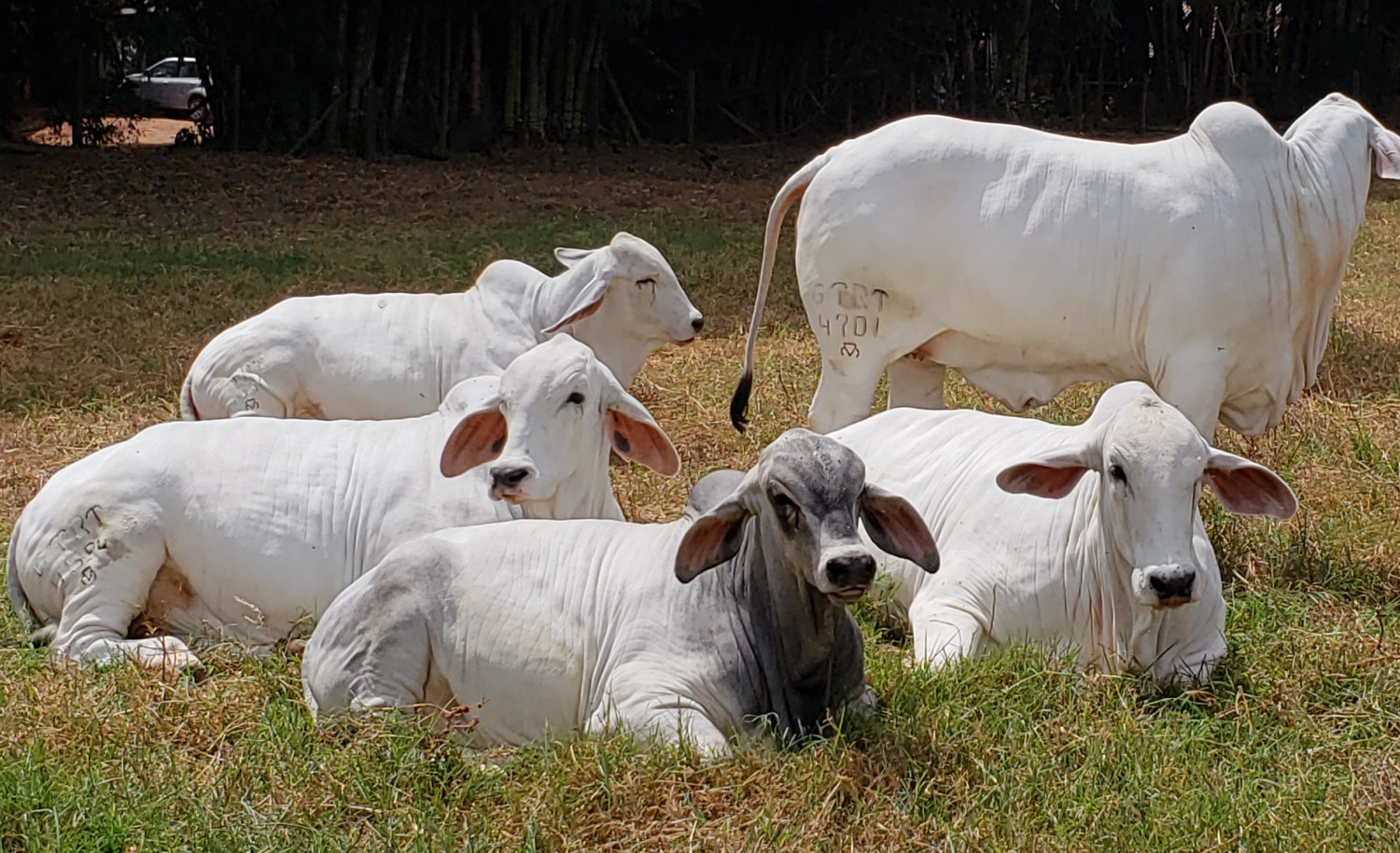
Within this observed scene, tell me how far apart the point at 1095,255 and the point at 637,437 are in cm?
169

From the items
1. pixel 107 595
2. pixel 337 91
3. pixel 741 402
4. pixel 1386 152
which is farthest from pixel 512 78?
pixel 107 595

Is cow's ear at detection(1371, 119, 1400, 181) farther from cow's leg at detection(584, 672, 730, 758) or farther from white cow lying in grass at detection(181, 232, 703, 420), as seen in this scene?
cow's leg at detection(584, 672, 730, 758)

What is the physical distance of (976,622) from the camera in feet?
13.6

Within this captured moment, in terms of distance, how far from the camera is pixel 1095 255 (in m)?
5.28

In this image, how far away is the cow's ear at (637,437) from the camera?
14.4ft

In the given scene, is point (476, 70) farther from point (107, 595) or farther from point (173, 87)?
point (107, 595)

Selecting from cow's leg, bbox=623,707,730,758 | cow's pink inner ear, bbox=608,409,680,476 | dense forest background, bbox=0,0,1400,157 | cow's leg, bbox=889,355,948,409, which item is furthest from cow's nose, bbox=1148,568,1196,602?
dense forest background, bbox=0,0,1400,157

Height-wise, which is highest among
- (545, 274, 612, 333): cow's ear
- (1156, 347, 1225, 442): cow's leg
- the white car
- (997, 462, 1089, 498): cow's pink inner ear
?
(997, 462, 1089, 498): cow's pink inner ear

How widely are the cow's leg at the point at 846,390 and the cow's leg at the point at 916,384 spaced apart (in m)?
0.28

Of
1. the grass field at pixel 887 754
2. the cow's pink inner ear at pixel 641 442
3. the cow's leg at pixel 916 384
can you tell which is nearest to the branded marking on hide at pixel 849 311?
the cow's leg at pixel 916 384

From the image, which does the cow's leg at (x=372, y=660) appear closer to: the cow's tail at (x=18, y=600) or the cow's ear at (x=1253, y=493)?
the cow's tail at (x=18, y=600)

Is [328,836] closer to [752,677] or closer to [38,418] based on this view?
[752,677]

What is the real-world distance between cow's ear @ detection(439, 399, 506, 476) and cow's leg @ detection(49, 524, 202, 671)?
734mm

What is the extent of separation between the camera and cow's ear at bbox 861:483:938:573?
11.5 ft
